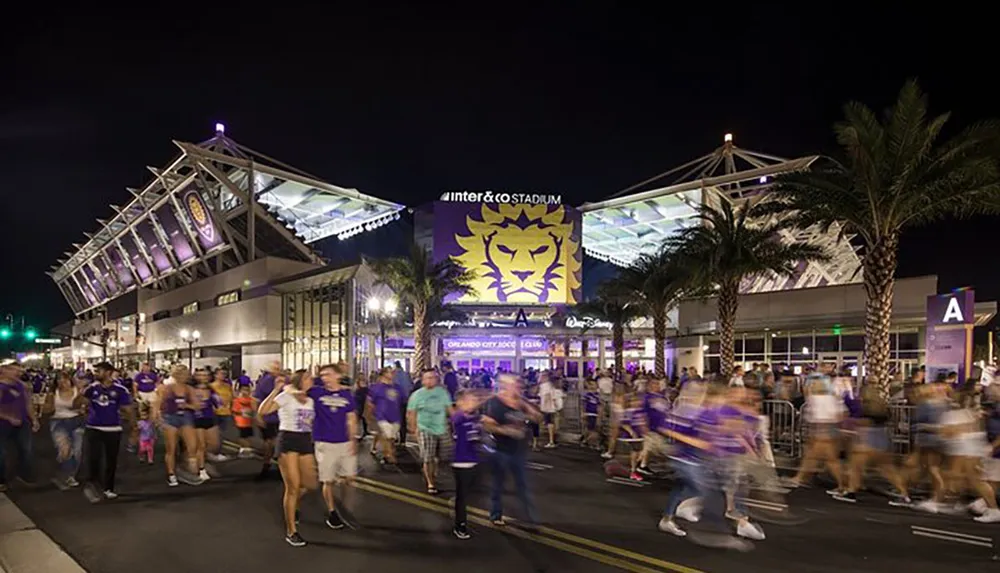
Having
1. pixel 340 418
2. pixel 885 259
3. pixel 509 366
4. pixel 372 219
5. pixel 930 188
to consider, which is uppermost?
pixel 372 219

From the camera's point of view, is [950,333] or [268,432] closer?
[268,432]

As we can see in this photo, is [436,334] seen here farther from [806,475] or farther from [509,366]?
[806,475]

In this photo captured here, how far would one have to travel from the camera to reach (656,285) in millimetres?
29156

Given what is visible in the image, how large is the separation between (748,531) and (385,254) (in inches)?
1908

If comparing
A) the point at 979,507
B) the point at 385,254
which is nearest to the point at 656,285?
the point at 979,507

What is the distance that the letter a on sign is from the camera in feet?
47.2

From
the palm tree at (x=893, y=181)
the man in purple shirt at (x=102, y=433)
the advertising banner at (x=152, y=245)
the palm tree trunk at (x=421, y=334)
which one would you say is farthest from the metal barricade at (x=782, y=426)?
the advertising banner at (x=152, y=245)

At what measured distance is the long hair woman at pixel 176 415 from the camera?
35.6 feet

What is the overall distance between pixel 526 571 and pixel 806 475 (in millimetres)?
6826

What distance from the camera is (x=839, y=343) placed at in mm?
32375

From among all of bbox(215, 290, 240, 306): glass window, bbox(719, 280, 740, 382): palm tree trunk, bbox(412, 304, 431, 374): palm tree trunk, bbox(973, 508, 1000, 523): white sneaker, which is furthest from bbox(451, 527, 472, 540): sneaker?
bbox(215, 290, 240, 306): glass window

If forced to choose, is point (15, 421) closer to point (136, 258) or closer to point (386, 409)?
point (386, 409)

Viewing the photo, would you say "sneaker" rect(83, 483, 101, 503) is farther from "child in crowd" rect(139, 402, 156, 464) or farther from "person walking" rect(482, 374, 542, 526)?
"person walking" rect(482, 374, 542, 526)

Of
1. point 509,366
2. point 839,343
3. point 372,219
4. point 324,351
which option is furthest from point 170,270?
point 839,343
